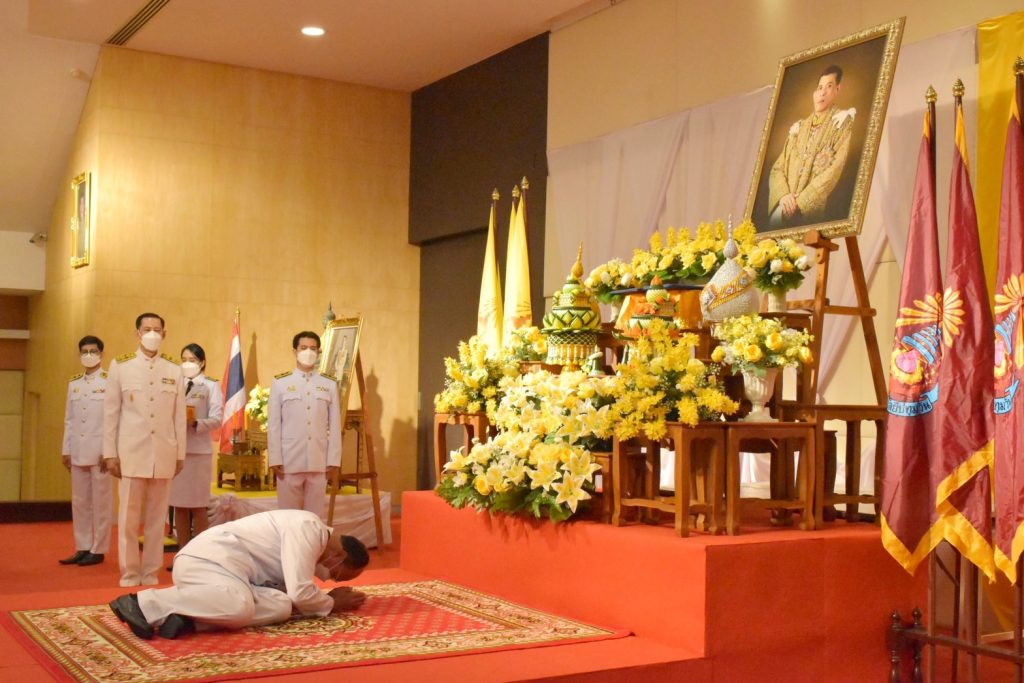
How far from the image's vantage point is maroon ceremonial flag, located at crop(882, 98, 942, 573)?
462 centimetres

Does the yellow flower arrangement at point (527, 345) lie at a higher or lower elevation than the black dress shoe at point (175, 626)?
higher

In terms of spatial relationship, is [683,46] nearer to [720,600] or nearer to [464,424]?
[464,424]

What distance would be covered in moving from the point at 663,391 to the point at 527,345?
58.0 inches

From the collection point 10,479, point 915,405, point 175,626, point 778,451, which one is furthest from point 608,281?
point 10,479

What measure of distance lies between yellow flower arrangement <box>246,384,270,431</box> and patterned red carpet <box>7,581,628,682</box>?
4.35 metres

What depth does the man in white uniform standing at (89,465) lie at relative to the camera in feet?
26.3

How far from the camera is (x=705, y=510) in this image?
482cm

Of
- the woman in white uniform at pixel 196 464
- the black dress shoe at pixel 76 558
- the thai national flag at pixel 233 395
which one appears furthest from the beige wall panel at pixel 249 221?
the black dress shoe at pixel 76 558

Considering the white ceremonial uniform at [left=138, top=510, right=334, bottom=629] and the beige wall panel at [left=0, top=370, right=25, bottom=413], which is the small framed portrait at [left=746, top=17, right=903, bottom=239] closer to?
the white ceremonial uniform at [left=138, top=510, right=334, bottom=629]

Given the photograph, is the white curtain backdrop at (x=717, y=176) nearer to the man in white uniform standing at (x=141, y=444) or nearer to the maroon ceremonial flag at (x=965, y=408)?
the maroon ceremonial flag at (x=965, y=408)

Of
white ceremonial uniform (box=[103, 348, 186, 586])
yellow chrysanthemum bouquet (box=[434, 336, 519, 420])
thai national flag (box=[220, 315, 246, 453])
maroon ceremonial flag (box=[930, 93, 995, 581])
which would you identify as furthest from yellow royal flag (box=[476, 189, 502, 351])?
maroon ceremonial flag (box=[930, 93, 995, 581])

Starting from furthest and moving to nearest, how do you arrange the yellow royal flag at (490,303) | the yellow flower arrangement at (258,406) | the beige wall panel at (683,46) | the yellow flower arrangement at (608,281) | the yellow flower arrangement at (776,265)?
the yellow flower arrangement at (258,406)
the yellow royal flag at (490,303)
the beige wall panel at (683,46)
the yellow flower arrangement at (608,281)
the yellow flower arrangement at (776,265)

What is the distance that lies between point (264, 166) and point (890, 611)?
790cm

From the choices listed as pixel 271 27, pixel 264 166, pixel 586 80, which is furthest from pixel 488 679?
pixel 264 166
